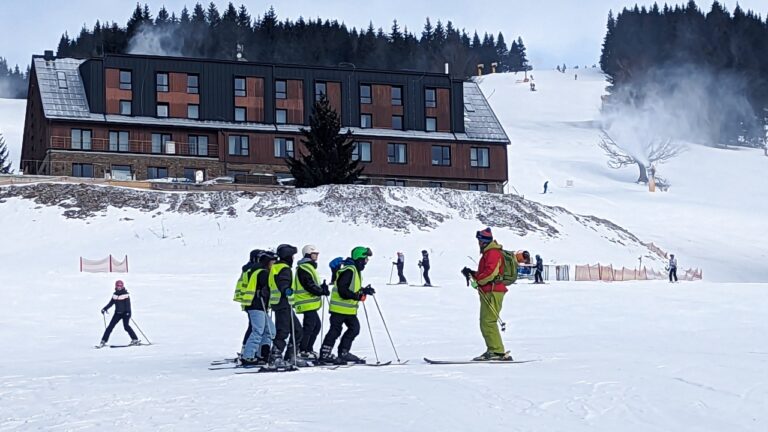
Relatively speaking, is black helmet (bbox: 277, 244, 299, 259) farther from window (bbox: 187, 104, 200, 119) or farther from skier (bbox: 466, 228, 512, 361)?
window (bbox: 187, 104, 200, 119)

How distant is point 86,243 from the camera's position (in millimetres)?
43656

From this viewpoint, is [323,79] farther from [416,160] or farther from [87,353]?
[87,353]

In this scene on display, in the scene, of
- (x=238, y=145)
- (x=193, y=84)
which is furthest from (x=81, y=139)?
(x=238, y=145)

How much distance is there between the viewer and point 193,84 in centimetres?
6203

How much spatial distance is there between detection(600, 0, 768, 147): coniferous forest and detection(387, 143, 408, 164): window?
2109 inches

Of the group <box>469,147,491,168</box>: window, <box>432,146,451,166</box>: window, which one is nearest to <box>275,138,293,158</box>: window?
<box>432,146,451,166</box>: window

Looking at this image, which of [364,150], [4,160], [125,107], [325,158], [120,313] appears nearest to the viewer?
[120,313]

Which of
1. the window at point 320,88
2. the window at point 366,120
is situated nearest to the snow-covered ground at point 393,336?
the window at point 366,120

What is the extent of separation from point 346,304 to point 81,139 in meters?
48.6

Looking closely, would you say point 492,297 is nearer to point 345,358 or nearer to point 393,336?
point 345,358

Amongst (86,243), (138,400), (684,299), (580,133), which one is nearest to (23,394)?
(138,400)

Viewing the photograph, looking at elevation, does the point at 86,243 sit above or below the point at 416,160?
below

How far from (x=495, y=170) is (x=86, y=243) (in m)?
29.4

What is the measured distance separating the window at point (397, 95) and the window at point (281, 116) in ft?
23.1
